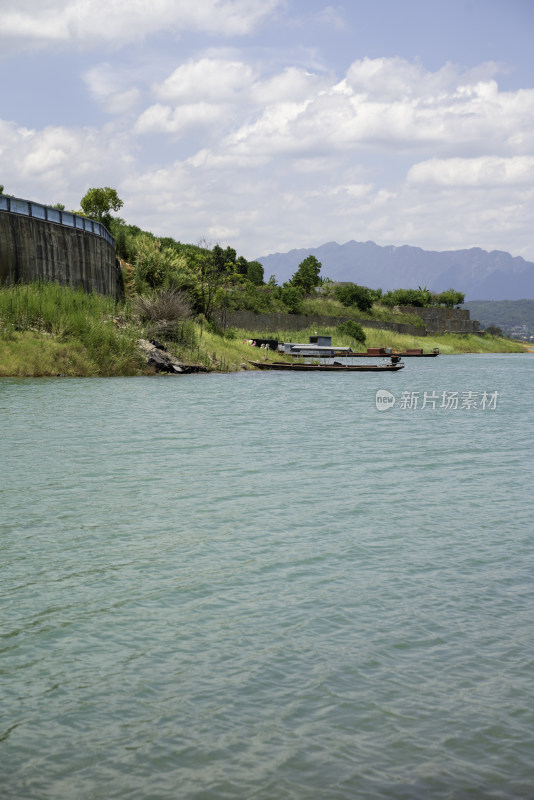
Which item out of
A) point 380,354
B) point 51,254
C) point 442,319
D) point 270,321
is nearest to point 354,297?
point 442,319

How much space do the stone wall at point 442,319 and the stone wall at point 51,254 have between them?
71819 millimetres

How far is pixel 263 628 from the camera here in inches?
272

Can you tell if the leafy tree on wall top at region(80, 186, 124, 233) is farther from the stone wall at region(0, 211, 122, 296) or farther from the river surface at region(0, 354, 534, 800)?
the river surface at region(0, 354, 534, 800)

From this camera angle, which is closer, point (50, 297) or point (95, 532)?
point (95, 532)

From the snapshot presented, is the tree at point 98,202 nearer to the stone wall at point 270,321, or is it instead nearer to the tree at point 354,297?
the stone wall at point 270,321

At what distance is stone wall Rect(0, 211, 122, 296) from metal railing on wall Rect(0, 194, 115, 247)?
0.86 ft

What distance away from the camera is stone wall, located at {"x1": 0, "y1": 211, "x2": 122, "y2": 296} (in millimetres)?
37531

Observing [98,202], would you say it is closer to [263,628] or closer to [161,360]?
[161,360]

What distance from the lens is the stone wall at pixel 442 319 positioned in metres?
115

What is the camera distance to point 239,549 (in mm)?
9492

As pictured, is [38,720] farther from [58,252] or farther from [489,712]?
[58,252]

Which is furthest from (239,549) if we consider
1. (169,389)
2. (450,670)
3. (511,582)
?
(169,389)

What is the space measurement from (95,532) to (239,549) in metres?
1.94

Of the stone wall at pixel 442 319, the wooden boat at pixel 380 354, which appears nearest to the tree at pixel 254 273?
the stone wall at pixel 442 319
